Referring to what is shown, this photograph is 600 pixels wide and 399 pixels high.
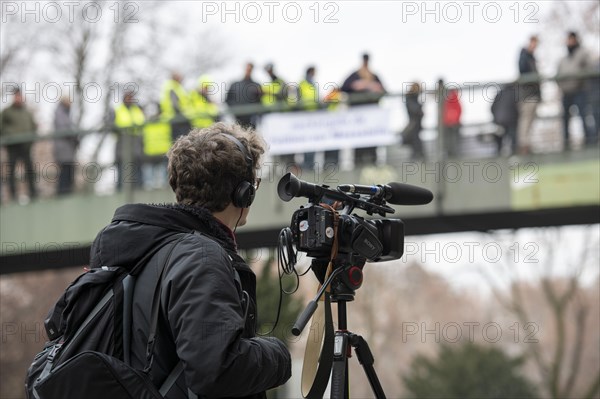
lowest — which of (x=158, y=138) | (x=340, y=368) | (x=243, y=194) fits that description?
(x=340, y=368)

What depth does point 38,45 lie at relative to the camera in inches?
1062

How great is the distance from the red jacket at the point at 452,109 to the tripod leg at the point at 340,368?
962cm

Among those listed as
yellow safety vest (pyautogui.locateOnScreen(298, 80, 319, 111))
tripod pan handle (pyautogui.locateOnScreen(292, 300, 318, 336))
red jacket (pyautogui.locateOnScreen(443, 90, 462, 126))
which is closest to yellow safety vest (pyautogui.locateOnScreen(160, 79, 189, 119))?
yellow safety vest (pyautogui.locateOnScreen(298, 80, 319, 111))

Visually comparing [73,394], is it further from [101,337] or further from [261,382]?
[261,382]

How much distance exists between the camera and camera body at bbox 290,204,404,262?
378cm

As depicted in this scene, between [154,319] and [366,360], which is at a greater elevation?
[154,319]

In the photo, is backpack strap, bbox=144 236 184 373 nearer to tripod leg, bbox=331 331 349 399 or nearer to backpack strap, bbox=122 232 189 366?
backpack strap, bbox=122 232 189 366

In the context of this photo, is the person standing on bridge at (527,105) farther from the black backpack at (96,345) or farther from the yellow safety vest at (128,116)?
the black backpack at (96,345)

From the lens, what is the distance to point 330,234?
379 cm

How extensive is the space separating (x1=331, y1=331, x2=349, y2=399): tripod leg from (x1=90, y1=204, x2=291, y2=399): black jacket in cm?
60

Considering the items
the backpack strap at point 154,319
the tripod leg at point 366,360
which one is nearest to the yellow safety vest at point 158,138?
the tripod leg at point 366,360

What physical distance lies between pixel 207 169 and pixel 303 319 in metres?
0.59

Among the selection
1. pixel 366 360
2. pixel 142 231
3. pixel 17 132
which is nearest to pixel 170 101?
pixel 17 132

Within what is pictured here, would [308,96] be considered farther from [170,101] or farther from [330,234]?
[330,234]
